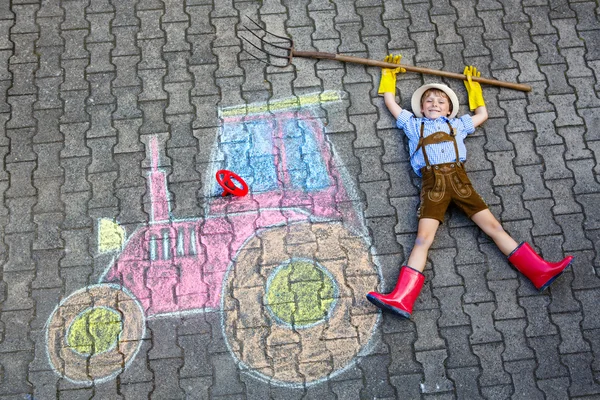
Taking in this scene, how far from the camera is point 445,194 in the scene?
5.05m

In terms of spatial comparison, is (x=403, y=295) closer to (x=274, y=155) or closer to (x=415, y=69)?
(x=274, y=155)

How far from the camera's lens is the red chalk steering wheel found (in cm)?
510

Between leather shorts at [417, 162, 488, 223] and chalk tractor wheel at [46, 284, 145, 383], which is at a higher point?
leather shorts at [417, 162, 488, 223]

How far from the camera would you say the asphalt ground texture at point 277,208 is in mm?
4781

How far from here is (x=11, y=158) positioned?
17.6 feet

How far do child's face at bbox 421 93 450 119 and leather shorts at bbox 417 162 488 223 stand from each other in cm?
47

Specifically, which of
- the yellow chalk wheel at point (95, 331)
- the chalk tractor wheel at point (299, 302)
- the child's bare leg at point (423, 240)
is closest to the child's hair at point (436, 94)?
the child's bare leg at point (423, 240)

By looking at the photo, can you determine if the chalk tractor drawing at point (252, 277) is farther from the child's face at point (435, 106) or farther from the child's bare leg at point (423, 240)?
the child's face at point (435, 106)

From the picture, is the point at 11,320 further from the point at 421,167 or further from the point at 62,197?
the point at 421,167

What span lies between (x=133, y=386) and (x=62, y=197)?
1559 mm

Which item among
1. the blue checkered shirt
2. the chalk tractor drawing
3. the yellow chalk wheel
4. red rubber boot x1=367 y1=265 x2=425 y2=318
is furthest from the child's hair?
the yellow chalk wheel

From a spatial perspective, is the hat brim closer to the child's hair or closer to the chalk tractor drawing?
the child's hair

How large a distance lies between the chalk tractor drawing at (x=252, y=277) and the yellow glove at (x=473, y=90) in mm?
1260

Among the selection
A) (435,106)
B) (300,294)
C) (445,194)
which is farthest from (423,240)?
(435,106)
